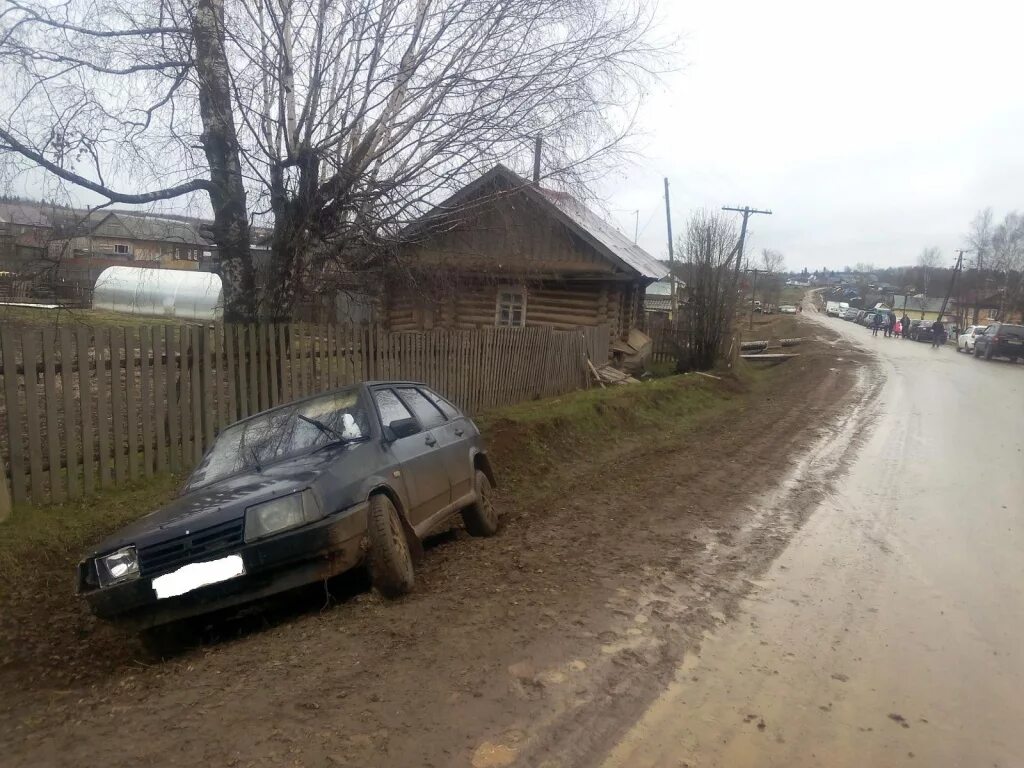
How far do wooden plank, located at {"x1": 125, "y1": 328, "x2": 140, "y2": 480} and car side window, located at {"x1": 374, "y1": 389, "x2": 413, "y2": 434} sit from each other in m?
2.90

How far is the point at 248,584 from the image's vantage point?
15.2ft

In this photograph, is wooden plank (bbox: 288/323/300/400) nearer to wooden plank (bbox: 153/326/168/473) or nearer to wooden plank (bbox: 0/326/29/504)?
wooden plank (bbox: 153/326/168/473)

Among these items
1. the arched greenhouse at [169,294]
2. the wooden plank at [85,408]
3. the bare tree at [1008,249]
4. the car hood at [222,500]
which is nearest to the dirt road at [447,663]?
the car hood at [222,500]

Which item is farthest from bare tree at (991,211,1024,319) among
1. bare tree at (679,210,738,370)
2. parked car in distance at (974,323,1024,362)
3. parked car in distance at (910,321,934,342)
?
bare tree at (679,210,738,370)

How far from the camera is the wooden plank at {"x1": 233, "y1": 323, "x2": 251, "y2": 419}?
9.05 meters

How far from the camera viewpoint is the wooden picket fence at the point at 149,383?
7.05 metres

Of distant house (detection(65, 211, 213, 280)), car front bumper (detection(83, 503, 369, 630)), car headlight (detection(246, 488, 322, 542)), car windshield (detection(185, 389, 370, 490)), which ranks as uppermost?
distant house (detection(65, 211, 213, 280))

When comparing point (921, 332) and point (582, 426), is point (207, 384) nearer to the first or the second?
point (582, 426)

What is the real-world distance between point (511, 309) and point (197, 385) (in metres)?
14.0

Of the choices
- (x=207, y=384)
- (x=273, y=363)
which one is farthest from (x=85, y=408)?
(x=273, y=363)

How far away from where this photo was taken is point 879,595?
18.9 ft

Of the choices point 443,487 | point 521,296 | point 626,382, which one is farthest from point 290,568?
point 521,296

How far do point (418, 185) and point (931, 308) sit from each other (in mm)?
104273

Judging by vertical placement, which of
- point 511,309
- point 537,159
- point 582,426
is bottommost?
point 582,426
